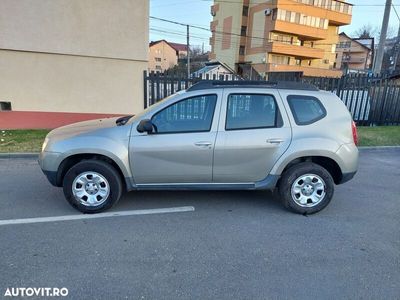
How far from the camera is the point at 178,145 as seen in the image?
3537 millimetres

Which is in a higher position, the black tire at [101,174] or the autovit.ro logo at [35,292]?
the black tire at [101,174]

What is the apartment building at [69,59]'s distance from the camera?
8.27m

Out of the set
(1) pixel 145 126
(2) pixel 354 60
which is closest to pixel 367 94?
(1) pixel 145 126

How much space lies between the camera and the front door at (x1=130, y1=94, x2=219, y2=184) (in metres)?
3.53

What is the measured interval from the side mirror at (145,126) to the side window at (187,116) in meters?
0.11

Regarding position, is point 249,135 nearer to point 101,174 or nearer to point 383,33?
point 101,174

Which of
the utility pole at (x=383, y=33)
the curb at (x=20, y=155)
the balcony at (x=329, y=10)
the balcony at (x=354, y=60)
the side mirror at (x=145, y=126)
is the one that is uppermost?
the balcony at (x=329, y=10)

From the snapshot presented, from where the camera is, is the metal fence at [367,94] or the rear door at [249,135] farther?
the metal fence at [367,94]

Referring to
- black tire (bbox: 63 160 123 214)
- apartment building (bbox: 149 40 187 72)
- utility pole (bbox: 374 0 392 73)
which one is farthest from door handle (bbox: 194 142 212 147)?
apartment building (bbox: 149 40 187 72)

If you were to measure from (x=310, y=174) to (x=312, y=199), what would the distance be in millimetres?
348

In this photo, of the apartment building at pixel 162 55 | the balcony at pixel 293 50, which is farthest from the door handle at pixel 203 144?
the apartment building at pixel 162 55

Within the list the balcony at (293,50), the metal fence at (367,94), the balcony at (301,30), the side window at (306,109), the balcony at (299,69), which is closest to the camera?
the side window at (306,109)

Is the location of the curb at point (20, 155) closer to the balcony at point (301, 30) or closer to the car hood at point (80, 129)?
the car hood at point (80, 129)

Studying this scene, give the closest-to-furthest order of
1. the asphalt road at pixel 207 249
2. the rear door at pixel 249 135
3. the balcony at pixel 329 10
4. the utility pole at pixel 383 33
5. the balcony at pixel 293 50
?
1. the asphalt road at pixel 207 249
2. the rear door at pixel 249 135
3. the utility pole at pixel 383 33
4. the balcony at pixel 329 10
5. the balcony at pixel 293 50
